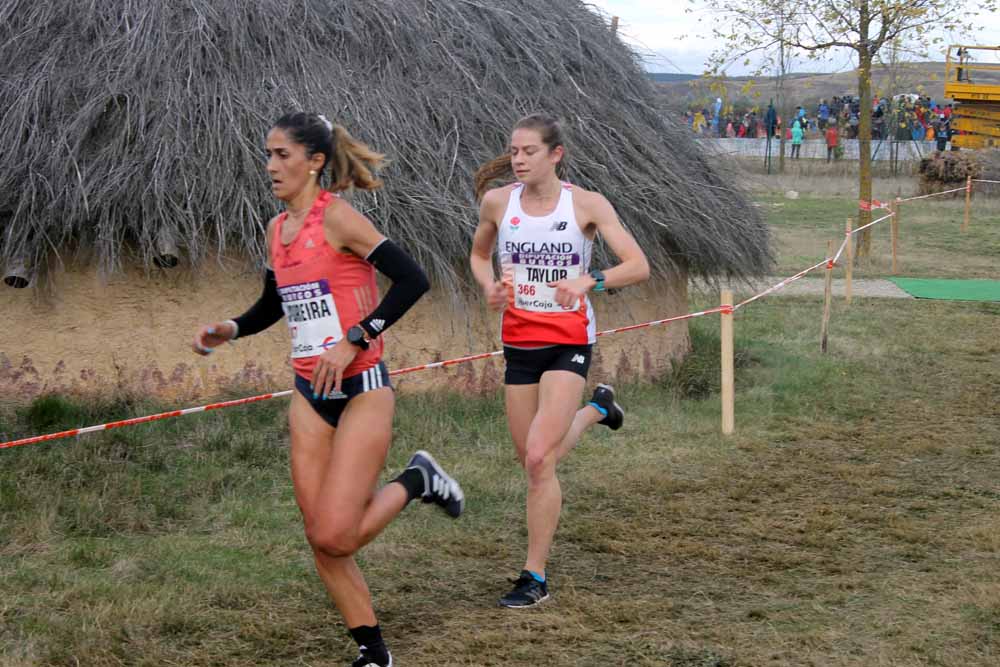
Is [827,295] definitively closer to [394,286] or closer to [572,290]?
[572,290]

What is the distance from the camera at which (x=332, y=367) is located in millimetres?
3965

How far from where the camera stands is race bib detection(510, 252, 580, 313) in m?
5.11

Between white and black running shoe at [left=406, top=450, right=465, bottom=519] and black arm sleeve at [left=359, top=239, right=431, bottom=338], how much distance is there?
68 centimetres

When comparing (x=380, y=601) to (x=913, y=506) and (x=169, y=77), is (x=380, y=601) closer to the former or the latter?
(x=913, y=506)

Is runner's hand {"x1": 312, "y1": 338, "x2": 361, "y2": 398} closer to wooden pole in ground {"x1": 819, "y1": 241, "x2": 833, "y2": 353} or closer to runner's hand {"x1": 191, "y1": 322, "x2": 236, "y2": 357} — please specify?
runner's hand {"x1": 191, "y1": 322, "x2": 236, "y2": 357}

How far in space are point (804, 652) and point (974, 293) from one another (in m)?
12.7

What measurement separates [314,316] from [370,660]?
1239 millimetres

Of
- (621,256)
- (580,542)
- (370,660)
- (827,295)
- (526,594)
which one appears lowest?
(580,542)

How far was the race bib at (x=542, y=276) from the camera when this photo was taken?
5.11 meters

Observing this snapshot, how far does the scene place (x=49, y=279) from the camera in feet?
26.2

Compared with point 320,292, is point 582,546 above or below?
below

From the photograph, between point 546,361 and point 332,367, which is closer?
point 332,367

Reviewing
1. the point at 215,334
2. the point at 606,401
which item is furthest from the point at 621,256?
the point at 215,334

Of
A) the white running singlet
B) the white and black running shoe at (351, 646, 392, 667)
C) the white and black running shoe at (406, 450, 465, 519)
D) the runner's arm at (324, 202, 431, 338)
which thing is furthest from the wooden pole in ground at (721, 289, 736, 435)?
the white and black running shoe at (351, 646, 392, 667)
